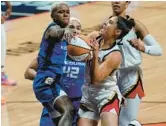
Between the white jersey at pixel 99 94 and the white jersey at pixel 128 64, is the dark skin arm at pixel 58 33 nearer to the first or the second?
the white jersey at pixel 99 94

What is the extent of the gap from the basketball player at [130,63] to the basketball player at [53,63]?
63cm

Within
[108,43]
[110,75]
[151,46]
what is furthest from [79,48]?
[151,46]

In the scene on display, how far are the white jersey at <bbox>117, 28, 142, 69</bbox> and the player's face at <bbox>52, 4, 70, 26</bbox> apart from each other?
0.66 meters

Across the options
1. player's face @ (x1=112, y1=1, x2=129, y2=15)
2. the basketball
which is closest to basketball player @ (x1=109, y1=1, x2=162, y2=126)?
player's face @ (x1=112, y1=1, x2=129, y2=15)

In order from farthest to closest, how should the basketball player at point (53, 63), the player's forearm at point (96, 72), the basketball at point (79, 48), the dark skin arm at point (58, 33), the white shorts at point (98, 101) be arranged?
the basketball player at point (53, 63) → the dark skin arm at point (58, 33) → the basketball at point (79, 48) → the white shorts at point (98, 101) → the player's forearm at point (96, 72)

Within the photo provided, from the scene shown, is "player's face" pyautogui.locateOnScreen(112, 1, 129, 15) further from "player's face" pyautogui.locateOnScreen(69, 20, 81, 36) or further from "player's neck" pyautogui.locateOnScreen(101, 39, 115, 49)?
"player's neck" pyautogui.locateOnScreen(101, 39, 115, 49)

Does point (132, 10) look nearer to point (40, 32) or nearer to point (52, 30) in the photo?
point (40, 32)

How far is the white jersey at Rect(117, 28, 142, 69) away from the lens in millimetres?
7102

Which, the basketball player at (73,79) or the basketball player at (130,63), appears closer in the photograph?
the basketball player at (73,79)

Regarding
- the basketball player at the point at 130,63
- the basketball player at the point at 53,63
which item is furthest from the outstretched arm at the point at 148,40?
the basketball player at the point at 53,63

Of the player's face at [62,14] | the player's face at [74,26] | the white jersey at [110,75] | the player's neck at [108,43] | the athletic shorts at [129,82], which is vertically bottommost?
the athletic shorts at [129,82]

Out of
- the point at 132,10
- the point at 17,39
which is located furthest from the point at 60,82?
the point at 132,10

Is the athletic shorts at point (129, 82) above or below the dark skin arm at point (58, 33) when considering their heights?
below

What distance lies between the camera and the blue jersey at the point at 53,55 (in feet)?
22.3
